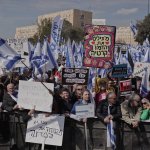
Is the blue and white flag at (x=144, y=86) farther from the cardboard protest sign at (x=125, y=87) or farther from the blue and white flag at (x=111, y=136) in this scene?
the blue and white flag at (x=111, y=136)

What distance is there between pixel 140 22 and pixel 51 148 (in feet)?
242

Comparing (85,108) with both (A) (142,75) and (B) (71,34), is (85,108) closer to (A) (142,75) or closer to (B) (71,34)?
(A) (142,75)

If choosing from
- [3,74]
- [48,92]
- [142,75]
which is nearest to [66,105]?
[48,92]

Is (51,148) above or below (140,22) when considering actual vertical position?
below

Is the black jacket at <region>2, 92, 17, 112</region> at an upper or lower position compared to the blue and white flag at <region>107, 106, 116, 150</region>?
upper

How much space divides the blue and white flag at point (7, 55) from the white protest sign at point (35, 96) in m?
2.64

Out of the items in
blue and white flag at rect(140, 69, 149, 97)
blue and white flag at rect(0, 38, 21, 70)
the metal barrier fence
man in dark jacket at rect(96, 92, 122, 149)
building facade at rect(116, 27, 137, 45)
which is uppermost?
building facade at rect(116, 27, 137, 45)

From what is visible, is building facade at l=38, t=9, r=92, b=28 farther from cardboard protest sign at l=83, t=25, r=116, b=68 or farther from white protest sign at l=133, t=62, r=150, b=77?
cardboard protest sign at l=83, t=25, r=116, b=68

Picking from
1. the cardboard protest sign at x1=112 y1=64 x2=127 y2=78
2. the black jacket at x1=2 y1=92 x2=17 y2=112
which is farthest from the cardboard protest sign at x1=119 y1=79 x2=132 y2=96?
the black jacket at x1=2 y1=92 x2=17 y2=112

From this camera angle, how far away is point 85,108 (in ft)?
31.6

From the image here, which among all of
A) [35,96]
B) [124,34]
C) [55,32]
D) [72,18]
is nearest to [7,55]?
[35,96]

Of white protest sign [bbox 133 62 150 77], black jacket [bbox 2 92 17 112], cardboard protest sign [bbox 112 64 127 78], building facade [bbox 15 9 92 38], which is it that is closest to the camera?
black jacket [bbox 2 92 17 112]

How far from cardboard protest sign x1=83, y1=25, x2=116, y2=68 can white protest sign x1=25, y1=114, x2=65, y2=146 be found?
3.32m

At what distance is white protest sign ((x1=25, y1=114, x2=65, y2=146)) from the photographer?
31.8 feet
